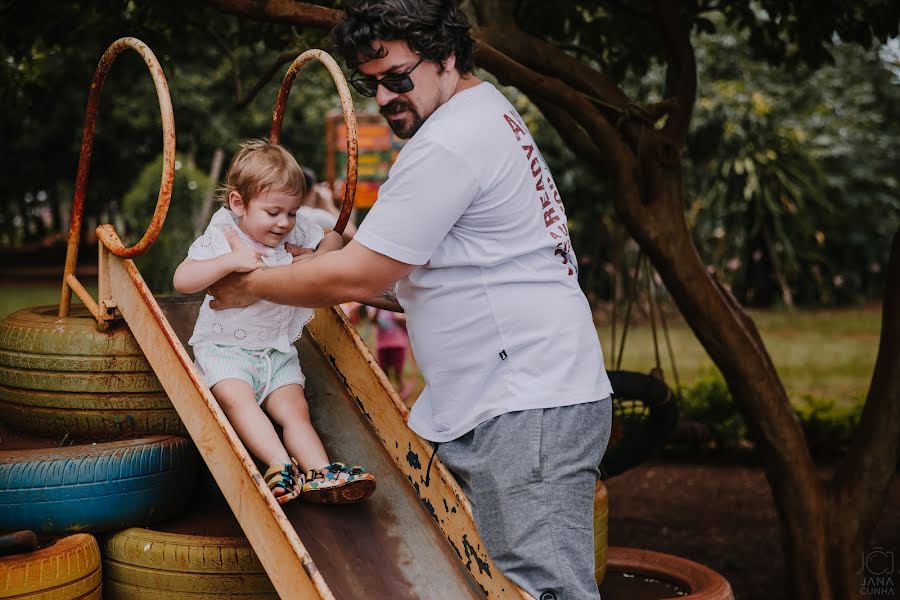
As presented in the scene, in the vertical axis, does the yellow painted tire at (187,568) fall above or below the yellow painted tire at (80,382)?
below

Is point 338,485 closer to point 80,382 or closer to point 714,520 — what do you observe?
point 80,382

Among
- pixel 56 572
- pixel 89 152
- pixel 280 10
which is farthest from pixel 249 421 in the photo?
pixel 280 10

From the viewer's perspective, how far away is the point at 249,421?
2.97m

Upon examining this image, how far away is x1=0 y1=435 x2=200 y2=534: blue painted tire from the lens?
3129 millimetres

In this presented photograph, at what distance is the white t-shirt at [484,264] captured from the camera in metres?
2.17

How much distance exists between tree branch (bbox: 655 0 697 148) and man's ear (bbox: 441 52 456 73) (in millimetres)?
2183

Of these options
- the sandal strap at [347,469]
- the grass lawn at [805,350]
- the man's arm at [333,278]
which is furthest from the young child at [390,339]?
the man's arm at [333,278]

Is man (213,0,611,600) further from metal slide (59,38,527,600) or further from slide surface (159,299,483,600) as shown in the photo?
slide surface (159,299,483,600)

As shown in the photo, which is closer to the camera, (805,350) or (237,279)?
(237,279)

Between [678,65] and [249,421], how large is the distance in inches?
101

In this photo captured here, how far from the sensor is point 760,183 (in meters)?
14.3

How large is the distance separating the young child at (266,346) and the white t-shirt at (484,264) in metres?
0.64

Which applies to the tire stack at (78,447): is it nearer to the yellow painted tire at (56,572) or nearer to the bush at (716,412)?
the yellow painted tire at (56,572)

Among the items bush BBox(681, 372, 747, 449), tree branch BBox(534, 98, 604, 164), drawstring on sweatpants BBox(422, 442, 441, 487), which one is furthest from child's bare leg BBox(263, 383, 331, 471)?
bush BBox(681, 372, 747, 449)
